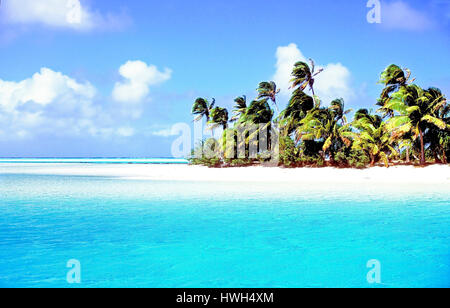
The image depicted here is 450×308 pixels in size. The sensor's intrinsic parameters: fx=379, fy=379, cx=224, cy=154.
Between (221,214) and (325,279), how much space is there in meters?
5.23

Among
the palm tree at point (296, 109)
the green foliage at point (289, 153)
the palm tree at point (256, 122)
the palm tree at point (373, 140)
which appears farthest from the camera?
the palm tree at point (256, 122)

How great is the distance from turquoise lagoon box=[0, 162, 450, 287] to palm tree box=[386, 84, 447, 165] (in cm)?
1058

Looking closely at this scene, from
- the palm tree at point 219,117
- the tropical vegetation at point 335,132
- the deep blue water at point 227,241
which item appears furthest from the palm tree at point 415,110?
the palm tree at point 219,117

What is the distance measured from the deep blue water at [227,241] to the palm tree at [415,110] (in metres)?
10.8

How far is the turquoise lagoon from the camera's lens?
5262 millimetres

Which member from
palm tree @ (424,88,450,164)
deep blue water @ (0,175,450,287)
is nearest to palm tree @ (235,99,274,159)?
palm tree @ (424,88,450,164)

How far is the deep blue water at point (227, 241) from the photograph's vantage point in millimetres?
5266

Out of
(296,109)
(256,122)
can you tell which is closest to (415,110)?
(296,109)

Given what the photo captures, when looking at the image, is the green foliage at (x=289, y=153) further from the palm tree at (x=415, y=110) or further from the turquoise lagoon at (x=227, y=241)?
the turquoise lagoon at (x=227, y=241)

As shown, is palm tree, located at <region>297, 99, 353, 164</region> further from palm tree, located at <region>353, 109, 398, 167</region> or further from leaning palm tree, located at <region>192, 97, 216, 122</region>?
leaning palm tree, located at <region>192, 97, 216, 122</region>

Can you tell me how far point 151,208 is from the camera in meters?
11.2

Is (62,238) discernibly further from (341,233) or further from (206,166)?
(206,166)

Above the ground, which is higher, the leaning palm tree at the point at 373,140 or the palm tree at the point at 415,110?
the palm tree at the point at 415,110
